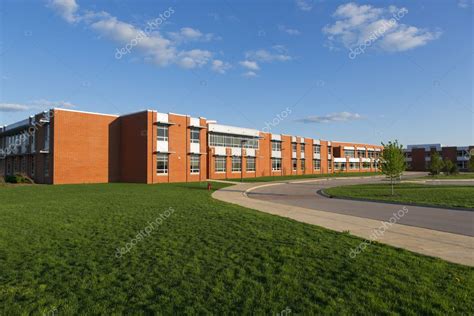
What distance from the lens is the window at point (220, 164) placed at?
46094 millimetres

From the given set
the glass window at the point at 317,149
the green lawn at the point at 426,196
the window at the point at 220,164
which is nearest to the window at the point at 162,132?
the window at the point at 220,164

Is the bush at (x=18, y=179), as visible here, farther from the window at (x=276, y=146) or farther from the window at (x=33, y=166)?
the window at (x=276, y=146)

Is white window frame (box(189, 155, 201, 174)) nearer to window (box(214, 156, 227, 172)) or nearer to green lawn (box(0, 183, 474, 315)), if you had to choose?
window (box(214, 156, 227, 172))

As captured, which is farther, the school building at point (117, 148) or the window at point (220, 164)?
the window at point (220, 164)

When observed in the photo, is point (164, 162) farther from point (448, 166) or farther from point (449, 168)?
point (449, 168)

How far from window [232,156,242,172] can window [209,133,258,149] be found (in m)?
1.92

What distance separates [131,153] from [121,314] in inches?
1367

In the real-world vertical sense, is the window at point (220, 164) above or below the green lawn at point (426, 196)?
above

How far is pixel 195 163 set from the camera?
41.1 metres

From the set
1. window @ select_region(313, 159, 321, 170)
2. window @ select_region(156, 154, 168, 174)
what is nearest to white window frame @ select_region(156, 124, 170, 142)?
window @ select_region(156, 154, 168, 174)

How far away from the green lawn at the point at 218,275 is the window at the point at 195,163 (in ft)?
103

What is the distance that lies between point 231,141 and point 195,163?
9.36 m

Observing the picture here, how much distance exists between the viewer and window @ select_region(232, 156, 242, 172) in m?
48.9

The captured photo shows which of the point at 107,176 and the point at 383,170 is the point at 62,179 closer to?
the point at 107,176
